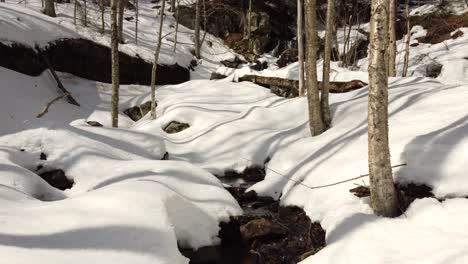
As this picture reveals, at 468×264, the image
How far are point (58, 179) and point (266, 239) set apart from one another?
16.1ft

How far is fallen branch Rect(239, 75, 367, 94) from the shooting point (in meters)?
16.9

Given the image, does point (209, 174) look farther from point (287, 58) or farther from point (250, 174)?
point (287, 58)

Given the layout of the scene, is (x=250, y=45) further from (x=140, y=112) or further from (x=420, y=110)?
(x=420, y=110)

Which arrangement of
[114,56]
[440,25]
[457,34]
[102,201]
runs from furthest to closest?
[440,25] < [457,34] < [114,56] < [102,201]

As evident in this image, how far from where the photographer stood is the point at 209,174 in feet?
31.6

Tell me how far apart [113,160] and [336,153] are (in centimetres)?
536

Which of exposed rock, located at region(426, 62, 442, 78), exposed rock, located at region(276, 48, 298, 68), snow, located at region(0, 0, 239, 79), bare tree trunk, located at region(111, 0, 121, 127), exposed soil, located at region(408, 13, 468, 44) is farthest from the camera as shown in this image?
exposed rock, located at region(276, 48, 298, 68)

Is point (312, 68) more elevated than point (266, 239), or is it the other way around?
point (312, 68)

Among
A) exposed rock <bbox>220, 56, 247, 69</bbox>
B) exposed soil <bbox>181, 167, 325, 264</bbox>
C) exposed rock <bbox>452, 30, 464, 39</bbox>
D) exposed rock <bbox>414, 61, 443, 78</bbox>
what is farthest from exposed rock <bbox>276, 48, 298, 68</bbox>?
exposed soil <bbox>181, 167, 325, 264</bbox>

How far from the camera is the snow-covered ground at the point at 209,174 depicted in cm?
543

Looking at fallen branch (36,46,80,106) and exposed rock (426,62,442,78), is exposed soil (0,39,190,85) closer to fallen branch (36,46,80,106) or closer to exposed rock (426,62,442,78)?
fallen branch (36,46,80,106)

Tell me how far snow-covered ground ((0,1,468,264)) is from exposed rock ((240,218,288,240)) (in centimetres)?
58

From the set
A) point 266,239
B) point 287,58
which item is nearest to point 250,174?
point 266,239

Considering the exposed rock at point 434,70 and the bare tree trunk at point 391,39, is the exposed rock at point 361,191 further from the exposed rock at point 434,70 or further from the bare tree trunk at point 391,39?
the exposed rock at point 434,70
